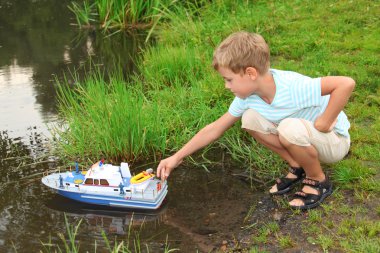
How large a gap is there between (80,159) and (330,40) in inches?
154

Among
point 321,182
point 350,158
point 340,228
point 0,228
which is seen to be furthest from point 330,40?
point 0,228

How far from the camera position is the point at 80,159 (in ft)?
17.1

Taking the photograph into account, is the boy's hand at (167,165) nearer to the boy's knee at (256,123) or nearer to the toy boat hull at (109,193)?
the toy boat hull at (109,193)

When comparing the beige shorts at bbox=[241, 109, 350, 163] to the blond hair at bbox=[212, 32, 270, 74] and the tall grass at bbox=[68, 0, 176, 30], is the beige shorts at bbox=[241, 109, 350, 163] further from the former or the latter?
the tall grass at bbox=[68, 0, 176, 30]

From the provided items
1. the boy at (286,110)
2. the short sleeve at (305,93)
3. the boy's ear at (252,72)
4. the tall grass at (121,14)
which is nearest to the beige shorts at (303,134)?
the boy at (286,110)

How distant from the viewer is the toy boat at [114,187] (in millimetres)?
4188

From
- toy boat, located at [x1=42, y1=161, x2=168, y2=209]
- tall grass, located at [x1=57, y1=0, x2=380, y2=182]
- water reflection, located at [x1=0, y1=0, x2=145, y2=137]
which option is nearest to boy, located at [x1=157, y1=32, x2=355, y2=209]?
toy boat, located at [x1=42, y1=161, x2=168, y2=209]

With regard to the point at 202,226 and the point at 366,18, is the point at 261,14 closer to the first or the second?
the point at 366,18

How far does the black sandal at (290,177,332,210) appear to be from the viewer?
3.94m

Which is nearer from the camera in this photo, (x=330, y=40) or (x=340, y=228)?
(x=340, y=228)

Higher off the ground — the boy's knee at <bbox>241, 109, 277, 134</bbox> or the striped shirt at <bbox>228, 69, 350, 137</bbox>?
the striped shirt at <bbox>228, 69, 350, 137</bbox>

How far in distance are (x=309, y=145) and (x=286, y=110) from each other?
0.30m

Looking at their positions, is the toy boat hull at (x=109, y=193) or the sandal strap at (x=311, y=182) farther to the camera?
the toy boat hull at (x=109, y=193)

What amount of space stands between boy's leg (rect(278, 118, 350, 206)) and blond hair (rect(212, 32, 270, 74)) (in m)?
0.44
